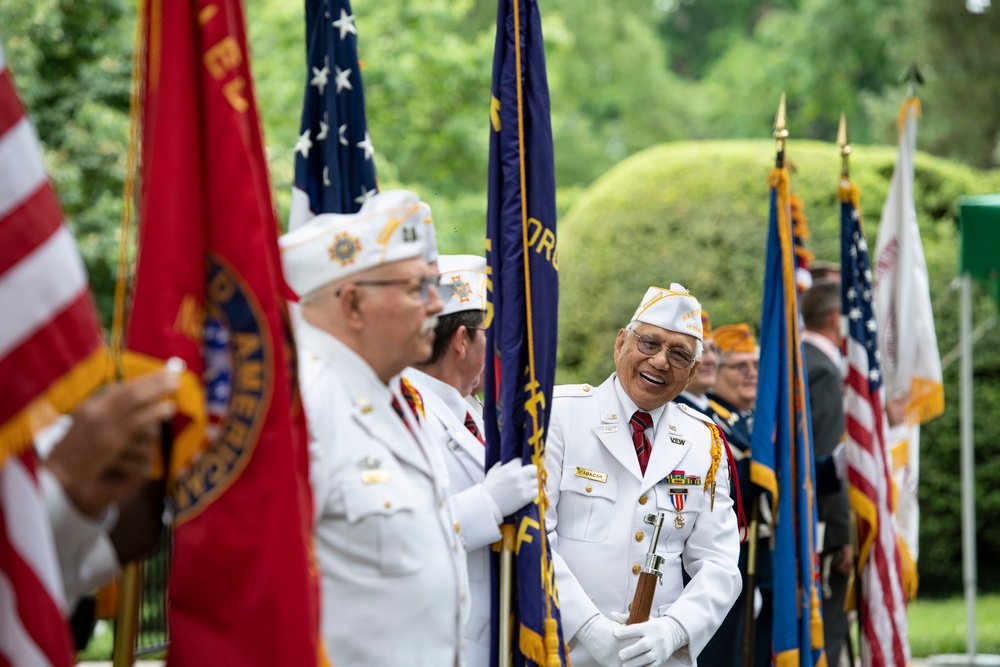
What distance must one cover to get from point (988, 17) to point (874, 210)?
919 cm

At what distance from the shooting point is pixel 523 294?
4.20m

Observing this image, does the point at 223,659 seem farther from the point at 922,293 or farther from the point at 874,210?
the point at 874,210

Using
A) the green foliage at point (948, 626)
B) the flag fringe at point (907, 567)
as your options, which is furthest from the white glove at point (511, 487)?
the green foliage at point (948, 626)

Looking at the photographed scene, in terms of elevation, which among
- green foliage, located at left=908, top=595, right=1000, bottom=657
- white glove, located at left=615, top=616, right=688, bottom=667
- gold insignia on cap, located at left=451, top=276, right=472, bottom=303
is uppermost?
gold insignia on cap, located at left=451, top=276, right=472, bottom=303

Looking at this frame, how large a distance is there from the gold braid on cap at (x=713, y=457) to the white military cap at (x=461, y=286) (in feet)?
3.86

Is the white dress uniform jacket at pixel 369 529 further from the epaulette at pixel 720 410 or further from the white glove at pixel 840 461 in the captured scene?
the white glove at pixel 840 461

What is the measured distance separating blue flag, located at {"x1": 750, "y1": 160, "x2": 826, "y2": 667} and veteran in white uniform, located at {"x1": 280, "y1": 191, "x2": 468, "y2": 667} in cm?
387

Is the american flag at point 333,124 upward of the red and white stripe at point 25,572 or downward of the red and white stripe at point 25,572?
upward

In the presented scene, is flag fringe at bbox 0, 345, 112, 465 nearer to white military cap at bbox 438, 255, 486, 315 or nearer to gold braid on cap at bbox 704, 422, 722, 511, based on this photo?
white military cap at bbox 438, 255, 486, 315

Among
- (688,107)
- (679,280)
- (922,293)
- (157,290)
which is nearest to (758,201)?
(679,280)

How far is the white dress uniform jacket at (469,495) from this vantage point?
3.96m

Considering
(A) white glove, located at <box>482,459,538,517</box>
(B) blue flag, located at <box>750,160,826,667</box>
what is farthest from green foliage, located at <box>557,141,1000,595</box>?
(A) white glove, located at <box>482,459,538,517</box>

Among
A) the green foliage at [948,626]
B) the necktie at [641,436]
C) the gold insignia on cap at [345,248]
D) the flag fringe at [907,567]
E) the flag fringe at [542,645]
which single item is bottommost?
the green foliage at [948,626]

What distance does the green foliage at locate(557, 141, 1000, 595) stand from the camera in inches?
496
